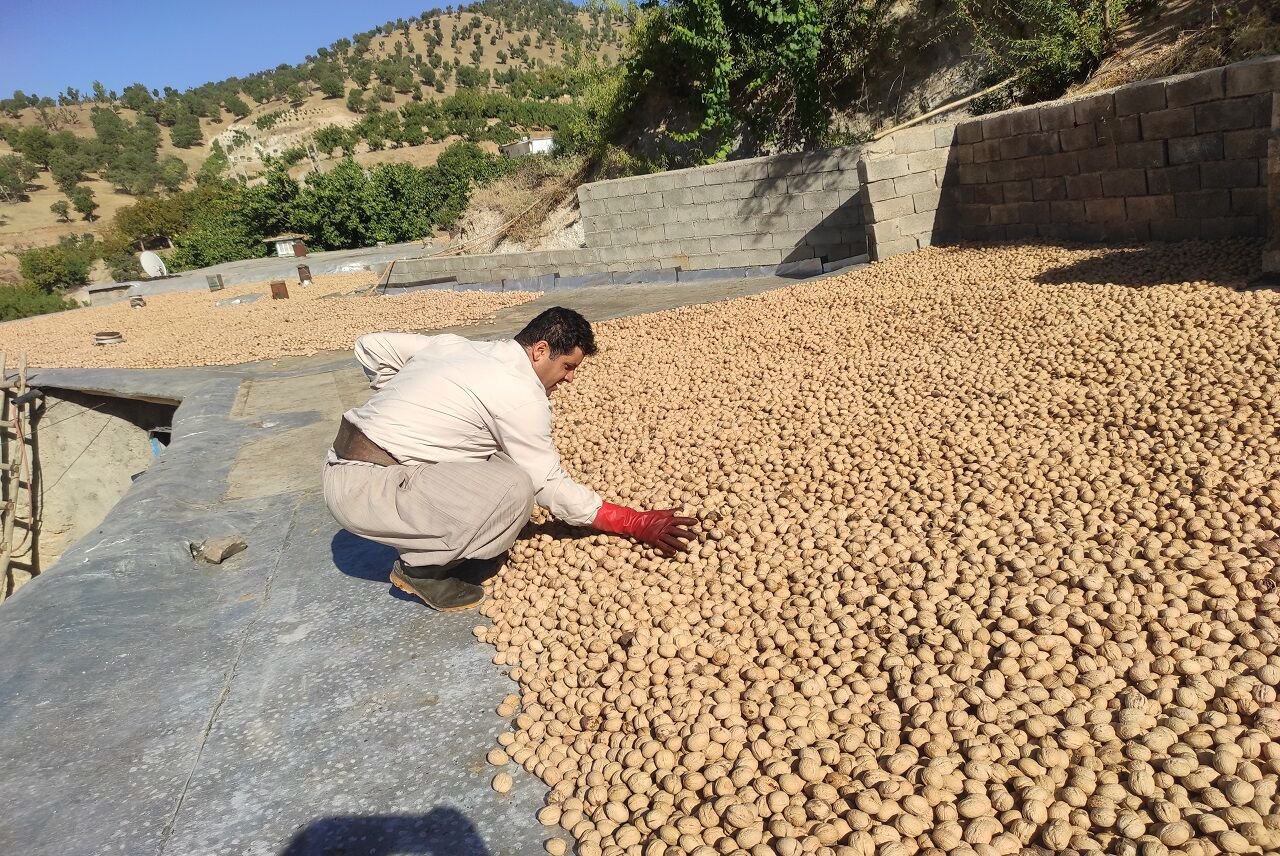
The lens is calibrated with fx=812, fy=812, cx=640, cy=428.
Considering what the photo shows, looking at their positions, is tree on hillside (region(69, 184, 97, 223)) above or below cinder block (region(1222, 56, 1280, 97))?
above

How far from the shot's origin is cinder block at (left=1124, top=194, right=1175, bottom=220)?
492 centimetres

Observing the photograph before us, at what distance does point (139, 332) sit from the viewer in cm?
1088

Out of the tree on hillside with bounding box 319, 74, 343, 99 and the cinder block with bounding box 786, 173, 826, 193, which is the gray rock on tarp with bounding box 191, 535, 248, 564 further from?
the tree on hillside with bounding box 319, 74, 343, 99

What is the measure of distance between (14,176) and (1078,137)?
4636 cm

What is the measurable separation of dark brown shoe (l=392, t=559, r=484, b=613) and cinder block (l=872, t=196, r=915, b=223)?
504 cm

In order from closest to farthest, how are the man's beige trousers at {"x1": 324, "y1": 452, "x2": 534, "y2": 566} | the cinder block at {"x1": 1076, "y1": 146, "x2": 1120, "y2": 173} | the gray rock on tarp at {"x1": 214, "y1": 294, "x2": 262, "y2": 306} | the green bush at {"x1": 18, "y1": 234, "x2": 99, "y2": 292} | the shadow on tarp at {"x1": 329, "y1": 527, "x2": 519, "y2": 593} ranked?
the man's beige trousers at {"x1": 324, "y1": 452, "x2": 534, "y2": 566}
the shadow on tarp at {"x1": 329, "y1": 527, "x2": 519, "y2": 593}
the cinder block at {"x1": 1076, "y1": 146, "x2": 1120, "y2": 173}
the gray rock on tarp at {"x1": 214, "y1": 294, "x2": 262, "y2": 306}
the green bush at {"x1": 18, "y1": 234, "x2": 99, "y2": 292}

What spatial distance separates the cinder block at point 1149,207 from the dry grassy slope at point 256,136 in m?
18.9

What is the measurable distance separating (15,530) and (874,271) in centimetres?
784

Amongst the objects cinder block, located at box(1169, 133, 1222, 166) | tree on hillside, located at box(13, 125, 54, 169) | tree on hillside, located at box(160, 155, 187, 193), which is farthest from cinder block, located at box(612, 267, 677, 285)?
tree on hillside, located at box(13, 125, 54, 169)

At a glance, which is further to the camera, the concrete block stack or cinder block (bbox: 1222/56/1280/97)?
the concrete block stack

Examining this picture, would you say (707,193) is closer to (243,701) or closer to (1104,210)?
(1104,210)

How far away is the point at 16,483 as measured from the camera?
696cm

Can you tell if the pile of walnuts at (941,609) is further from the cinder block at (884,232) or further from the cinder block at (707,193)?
the cinder block at (707,193)

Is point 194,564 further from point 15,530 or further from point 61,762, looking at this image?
point 15,530
